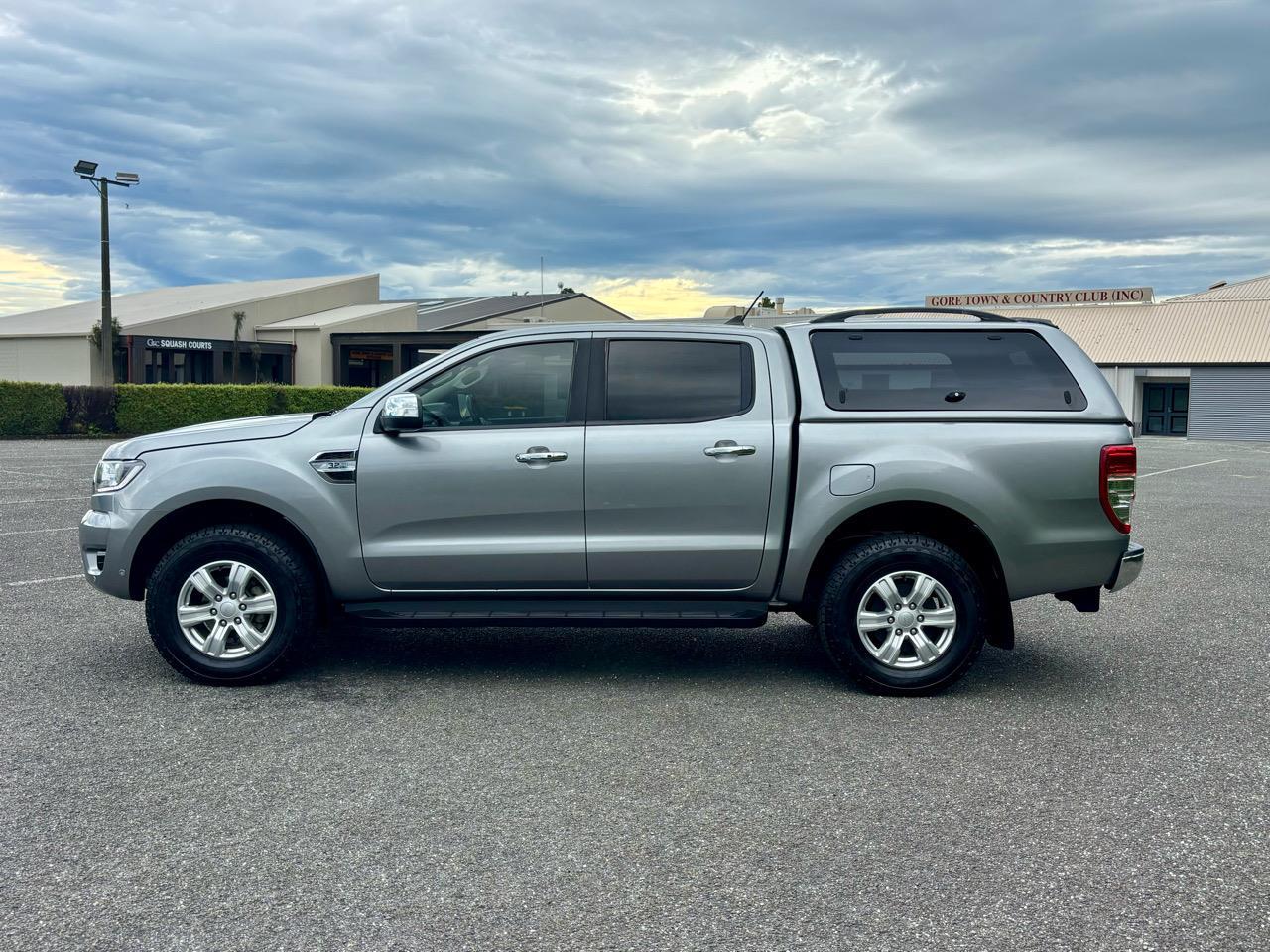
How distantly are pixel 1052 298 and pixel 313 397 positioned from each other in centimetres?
3855

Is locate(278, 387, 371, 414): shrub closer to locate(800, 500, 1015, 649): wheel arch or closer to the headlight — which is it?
the headlight

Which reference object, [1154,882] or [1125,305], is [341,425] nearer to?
[1154,882]

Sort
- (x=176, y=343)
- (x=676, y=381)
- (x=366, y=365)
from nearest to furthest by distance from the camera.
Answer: (x=676, y=381), (x=176, y=343), (x=366, y=365)

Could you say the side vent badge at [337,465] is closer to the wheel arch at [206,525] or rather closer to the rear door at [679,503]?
the wheel arch at [206,525]

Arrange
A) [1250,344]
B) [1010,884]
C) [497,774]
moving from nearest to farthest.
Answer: [1010,884], [497,774], [1250,344]

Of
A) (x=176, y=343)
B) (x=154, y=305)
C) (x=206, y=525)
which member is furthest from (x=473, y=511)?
(x=154, y=305)

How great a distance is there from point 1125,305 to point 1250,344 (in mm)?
7579

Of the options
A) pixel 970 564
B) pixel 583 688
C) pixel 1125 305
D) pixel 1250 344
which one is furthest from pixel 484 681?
pixel 1125 305

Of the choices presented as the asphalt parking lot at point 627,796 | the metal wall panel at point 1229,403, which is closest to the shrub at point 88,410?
the asphalt parking lot at point 627,796

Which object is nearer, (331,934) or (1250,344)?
(331,934)

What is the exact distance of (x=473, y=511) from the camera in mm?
5742

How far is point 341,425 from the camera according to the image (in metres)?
5.85

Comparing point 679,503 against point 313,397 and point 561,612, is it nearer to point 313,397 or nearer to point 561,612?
point 561,612

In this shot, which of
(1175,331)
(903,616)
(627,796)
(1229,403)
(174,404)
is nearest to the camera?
(627,796)
